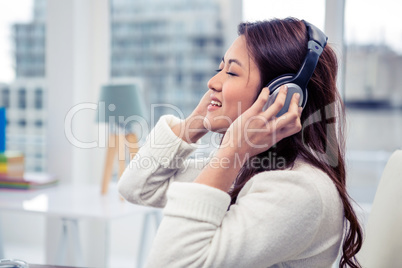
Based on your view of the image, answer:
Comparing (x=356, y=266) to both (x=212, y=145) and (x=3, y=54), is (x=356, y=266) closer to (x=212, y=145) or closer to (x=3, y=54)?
(x=212, y=145)

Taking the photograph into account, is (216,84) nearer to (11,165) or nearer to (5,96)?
(11,165)

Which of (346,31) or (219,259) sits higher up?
(346,31)

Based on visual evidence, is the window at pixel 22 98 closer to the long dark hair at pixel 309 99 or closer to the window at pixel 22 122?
the window at pixel 22 122

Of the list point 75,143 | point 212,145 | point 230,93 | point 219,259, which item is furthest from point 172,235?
point 75,143

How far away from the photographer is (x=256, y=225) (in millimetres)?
825

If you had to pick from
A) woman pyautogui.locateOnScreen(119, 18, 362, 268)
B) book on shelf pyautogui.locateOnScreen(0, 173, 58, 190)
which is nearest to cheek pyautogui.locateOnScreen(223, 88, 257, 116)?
woman pyautogui.locateOnScreen(119, 18, 362, 268)

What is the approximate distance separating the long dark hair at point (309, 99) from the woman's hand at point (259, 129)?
0.10m

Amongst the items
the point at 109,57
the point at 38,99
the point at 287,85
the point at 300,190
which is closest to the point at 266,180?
the point at 300,190

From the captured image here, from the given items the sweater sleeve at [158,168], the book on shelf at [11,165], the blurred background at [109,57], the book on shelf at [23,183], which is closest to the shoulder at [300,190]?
the sweater sleeve at [158,168]

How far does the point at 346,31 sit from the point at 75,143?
1491 millimetres

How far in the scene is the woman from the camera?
821 mm

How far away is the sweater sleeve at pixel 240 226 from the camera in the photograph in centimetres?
81

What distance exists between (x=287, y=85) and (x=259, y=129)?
0.12 meters

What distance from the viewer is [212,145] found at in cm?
228
